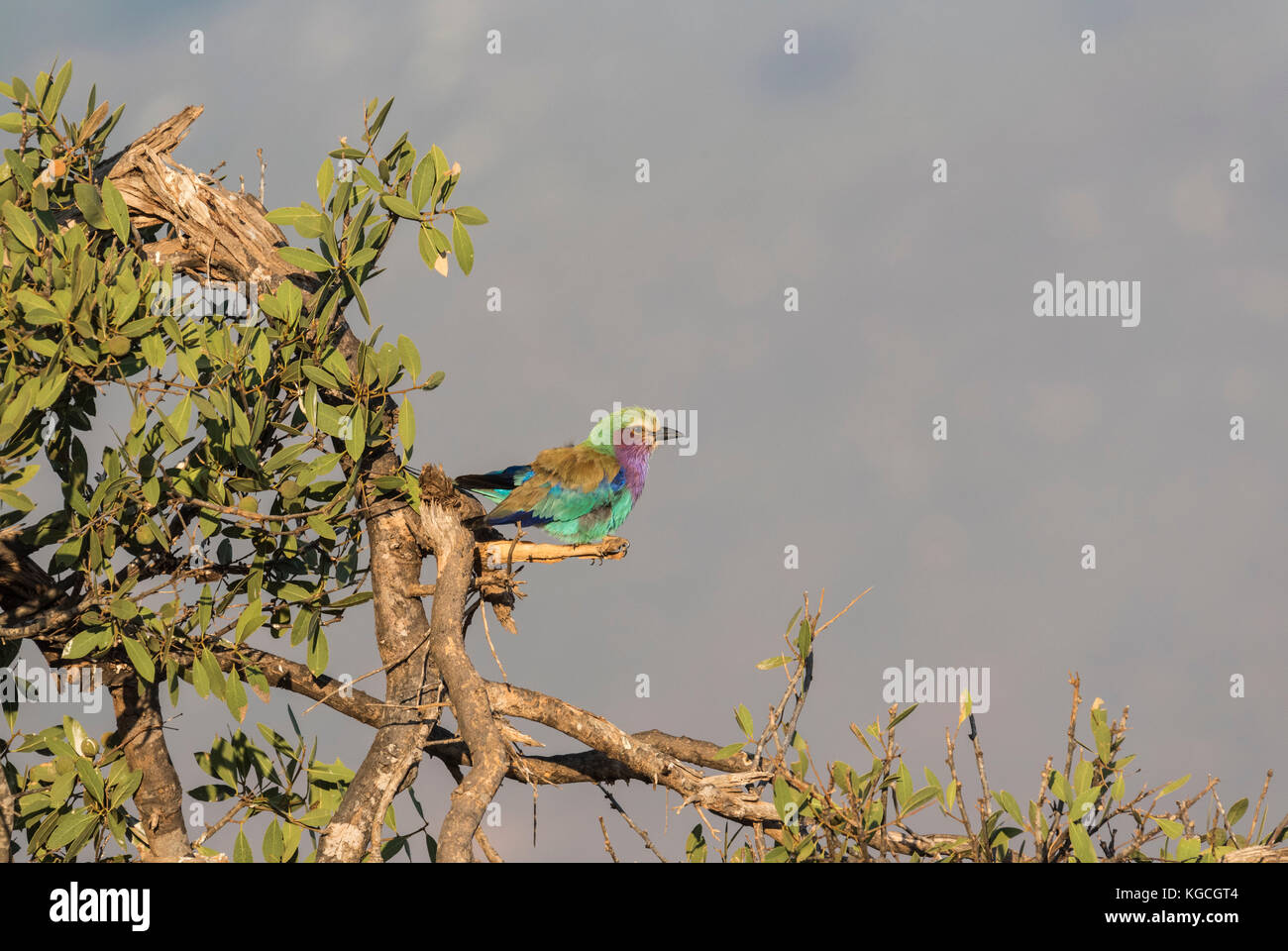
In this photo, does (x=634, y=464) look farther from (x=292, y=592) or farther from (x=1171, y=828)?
(x=1171, y=828)

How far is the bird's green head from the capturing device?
8797 millimetres

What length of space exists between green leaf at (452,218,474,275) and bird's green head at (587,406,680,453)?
2.76 metres

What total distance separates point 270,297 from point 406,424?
0.94 metres

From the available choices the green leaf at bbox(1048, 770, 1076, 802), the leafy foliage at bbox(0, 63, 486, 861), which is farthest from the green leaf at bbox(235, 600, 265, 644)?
the green leaf at bbox(1048, 770, 1076, 802)

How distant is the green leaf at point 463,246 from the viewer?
6148 mm

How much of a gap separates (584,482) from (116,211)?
329cm

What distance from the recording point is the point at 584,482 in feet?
27.0

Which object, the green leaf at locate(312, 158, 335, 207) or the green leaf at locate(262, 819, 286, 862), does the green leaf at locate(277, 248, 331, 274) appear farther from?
the green leaf at locate(262, 819, 286, 862)

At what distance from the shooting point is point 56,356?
557 centimetres

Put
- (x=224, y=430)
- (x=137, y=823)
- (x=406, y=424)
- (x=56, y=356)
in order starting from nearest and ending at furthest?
(x=56, y=356) < (x=224, y=430) < (x=406, y=424) < (x=137, y=823)

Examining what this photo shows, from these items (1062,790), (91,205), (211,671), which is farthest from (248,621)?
(1062,790)

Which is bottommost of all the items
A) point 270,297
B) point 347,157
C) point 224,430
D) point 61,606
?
point 61,606
